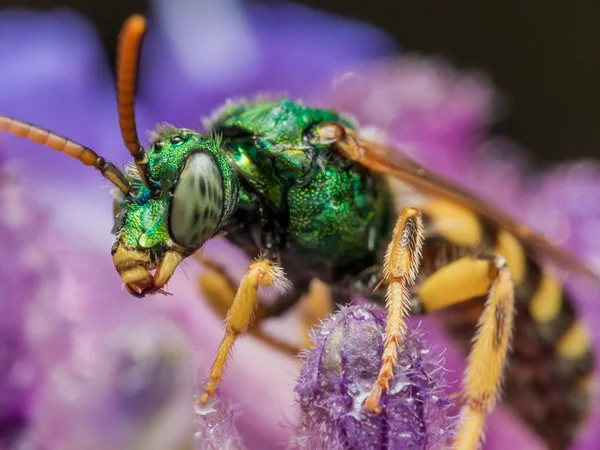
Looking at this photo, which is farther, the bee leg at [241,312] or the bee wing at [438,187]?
the bee wing at [438,187]

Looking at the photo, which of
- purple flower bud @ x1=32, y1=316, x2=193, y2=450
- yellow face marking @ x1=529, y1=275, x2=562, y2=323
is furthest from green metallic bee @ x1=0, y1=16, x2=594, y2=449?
purple flower bud @ x1=32, y1=316, x2=193, y2=450

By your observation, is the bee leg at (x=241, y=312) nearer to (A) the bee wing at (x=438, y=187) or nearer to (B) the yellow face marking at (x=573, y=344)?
(A) the bee wing at (x=438, y=187)

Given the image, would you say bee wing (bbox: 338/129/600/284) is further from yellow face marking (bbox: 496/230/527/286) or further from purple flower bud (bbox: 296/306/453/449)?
purple flower bud (bbox: 296/306/453/449)

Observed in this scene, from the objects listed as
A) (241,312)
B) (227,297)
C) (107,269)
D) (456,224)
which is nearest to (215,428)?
(241,312)

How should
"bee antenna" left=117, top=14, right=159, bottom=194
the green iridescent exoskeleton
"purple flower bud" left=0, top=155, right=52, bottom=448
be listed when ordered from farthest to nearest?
"purple flower bud" left=0, top=155, right=52, bottom=448, the green iridescent exoskeleton, "bee antenna" left=117, top=14, right=159, bottom=194

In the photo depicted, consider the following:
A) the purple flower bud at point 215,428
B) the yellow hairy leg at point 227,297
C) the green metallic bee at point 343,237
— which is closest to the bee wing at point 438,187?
the green metallic bee at point 343,237

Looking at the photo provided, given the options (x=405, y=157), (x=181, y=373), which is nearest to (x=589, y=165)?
(x=405, y=157)

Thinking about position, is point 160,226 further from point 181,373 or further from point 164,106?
point 164,106
